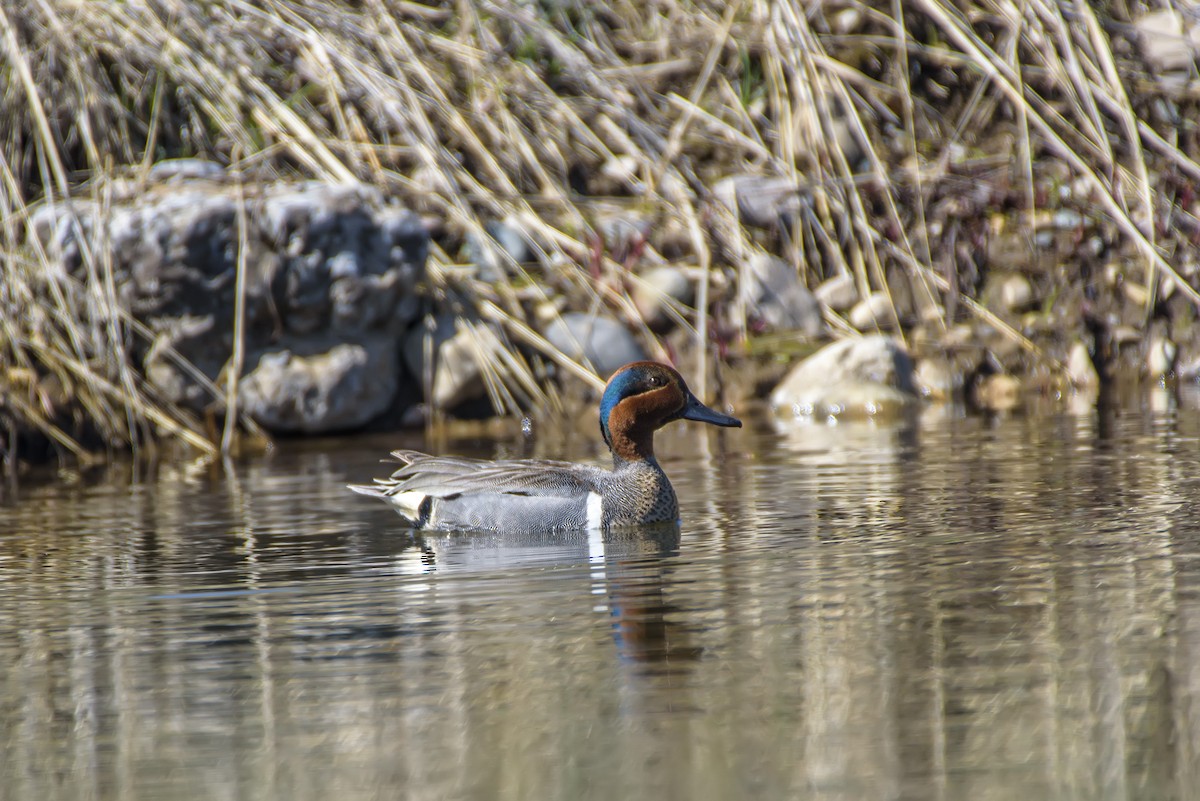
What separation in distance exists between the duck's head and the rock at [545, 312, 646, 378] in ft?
13.4

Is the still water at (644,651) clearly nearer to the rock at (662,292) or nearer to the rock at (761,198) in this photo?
the rock at (662,292)

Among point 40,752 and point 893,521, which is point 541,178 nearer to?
point 893,521

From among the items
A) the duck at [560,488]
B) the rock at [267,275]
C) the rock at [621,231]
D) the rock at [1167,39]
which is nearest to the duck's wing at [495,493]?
the duck at [560,488]

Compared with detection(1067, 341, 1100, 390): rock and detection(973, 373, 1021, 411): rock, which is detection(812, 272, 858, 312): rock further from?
detection(1067, 341, 1100, 390): rock

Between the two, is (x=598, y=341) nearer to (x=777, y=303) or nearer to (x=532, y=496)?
(x=777, y=303)

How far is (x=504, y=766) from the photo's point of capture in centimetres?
336

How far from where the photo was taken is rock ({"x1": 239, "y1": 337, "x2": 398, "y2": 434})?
36.0 feet

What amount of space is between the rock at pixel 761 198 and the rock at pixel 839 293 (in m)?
0.54

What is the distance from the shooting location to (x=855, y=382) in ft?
35.7

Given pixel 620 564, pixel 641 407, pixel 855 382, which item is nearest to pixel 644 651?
pixel 620 564

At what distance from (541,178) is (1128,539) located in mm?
6918

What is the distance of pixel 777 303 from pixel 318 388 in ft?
10.2

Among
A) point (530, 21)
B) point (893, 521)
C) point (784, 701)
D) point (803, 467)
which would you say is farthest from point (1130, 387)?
point (784, 701)

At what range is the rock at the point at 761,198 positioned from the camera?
11883 mm
